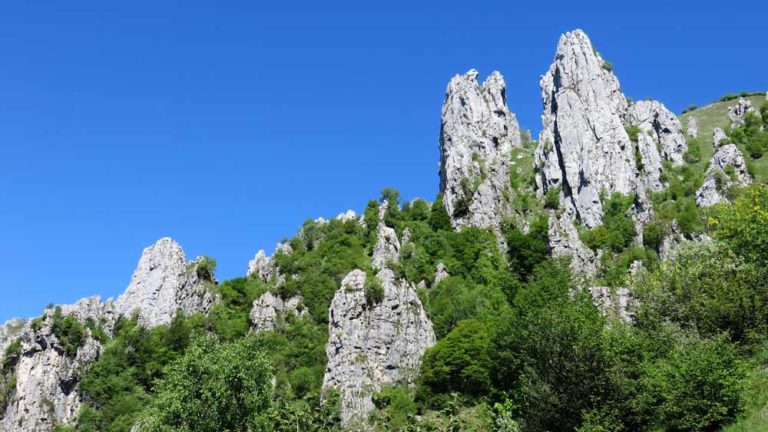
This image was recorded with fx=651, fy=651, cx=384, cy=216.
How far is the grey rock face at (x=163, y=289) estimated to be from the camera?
112 meters

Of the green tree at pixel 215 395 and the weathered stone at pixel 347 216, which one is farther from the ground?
the weathered stone at pixel 347 216

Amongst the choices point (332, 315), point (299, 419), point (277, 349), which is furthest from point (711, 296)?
point (277, 349)

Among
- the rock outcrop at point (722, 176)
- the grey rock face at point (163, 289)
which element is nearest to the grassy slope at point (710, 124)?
the rock outcrop at point (722, 176)

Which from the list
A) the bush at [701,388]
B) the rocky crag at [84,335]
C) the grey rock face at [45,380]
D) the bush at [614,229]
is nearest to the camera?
the bush at [701,388]

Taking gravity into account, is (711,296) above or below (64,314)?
below

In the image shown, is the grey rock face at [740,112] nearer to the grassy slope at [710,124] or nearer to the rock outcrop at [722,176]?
the grassy slope at [710,124]

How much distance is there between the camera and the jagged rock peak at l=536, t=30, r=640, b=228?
123250 millimetres

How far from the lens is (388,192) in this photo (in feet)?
461

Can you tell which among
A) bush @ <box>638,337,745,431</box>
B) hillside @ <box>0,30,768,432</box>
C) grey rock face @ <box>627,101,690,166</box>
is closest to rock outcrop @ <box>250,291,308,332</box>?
hillside @ <box>0,30,768,432</box>

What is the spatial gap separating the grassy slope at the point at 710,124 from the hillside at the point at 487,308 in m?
1.33

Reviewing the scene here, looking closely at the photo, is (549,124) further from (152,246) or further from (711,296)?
(711,296)

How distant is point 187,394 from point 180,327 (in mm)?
51630

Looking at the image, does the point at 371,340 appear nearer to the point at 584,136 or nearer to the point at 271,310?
the point at 271,310

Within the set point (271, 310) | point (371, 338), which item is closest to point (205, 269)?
point (271, 310)
